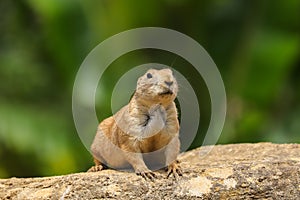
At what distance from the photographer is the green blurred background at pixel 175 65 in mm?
11078

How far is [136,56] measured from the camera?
38.3 feet

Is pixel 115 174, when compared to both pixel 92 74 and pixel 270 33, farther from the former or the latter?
pixel 270 33

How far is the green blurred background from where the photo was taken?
36.3ft

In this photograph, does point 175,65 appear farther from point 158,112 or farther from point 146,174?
point 146,174

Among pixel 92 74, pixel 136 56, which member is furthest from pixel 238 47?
pixel 92 74

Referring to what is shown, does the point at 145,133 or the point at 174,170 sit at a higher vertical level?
the point at 145,133

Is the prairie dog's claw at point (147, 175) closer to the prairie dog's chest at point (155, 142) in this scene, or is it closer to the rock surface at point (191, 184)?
the rock surface at point (191, 184)

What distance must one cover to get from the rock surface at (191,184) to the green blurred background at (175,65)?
14.6ft

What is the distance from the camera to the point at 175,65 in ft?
37.8

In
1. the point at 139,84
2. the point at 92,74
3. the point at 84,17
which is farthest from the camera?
the point at 84,17

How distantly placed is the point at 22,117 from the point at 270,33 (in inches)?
141

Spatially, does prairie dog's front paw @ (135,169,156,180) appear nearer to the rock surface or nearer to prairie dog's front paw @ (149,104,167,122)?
the rock surface

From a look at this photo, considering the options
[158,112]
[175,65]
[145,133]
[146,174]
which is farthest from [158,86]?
[175,65]

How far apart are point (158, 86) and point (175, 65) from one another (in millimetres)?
5909
